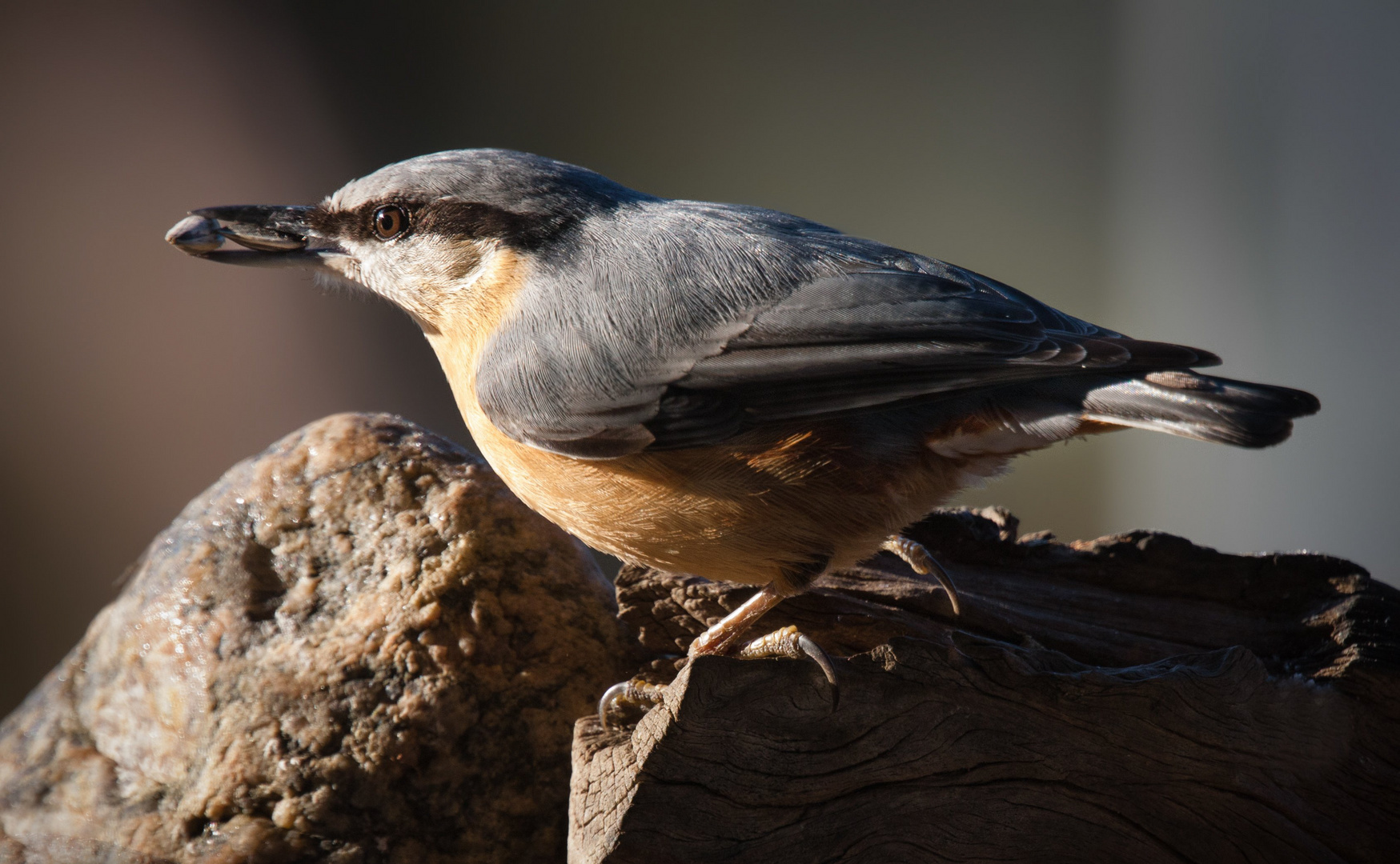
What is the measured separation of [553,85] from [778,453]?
422cm

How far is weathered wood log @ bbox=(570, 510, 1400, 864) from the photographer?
6.07ft

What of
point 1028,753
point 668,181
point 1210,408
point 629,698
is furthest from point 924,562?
point 668,181

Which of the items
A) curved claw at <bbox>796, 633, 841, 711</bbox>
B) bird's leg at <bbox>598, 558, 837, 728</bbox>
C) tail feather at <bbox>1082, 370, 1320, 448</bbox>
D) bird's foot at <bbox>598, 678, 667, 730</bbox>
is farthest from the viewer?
bird's foot at <bbox>598, 678, 667, 730</bbox>

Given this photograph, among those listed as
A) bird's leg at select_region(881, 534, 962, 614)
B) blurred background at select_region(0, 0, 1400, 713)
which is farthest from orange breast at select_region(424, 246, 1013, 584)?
blurred background at select_region(0, 0, 1400, 713)

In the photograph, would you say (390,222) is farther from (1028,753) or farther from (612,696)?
(1028,753)

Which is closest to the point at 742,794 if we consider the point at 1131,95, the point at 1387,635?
the point at 1387,635

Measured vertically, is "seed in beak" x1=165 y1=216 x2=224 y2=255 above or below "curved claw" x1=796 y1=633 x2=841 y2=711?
above

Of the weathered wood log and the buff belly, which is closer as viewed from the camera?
the weathered wood log

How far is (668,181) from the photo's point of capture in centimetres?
569

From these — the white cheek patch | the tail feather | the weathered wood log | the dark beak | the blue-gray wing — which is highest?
the dark beak

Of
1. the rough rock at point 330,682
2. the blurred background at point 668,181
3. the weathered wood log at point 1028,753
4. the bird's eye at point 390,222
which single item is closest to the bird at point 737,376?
the bird's eye at point 390,222

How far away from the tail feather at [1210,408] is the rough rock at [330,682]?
1402 mm

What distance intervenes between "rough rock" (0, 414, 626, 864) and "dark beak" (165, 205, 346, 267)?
1.71 feet

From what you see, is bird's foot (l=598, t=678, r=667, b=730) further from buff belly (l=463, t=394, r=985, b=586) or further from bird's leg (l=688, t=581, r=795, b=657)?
buff belly (l=463, t=394, r=985, b=586)
